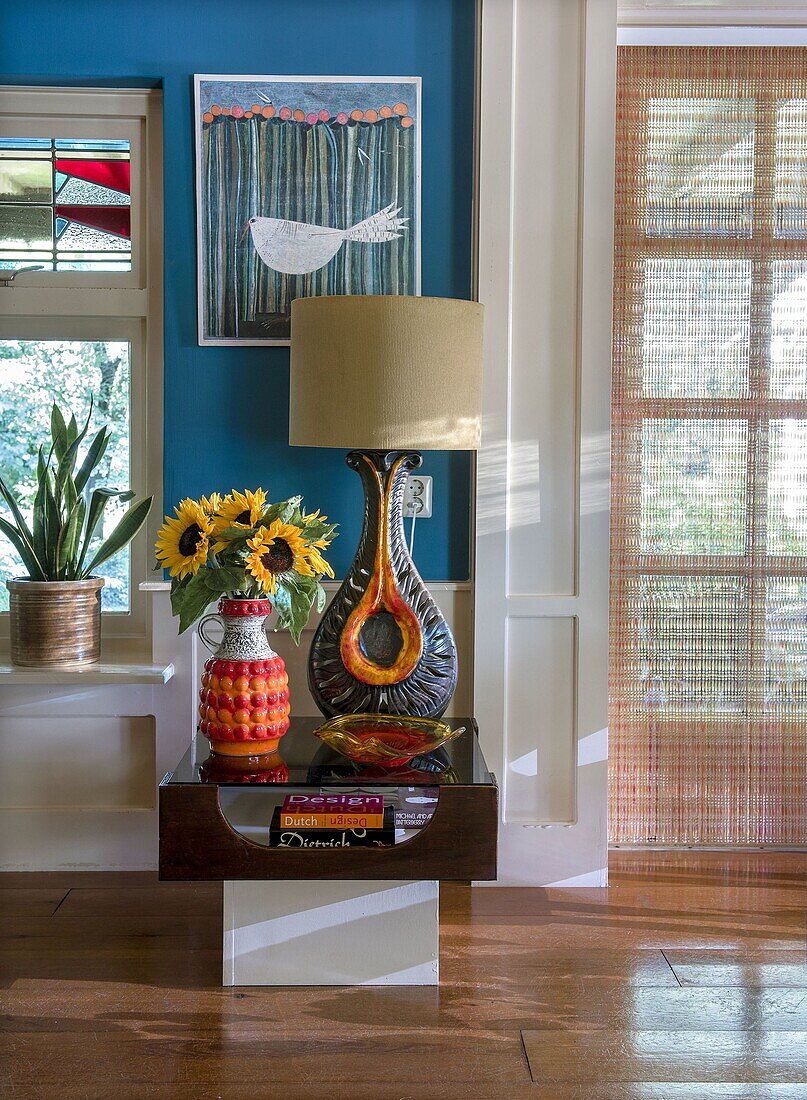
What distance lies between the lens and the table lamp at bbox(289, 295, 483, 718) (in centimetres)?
217

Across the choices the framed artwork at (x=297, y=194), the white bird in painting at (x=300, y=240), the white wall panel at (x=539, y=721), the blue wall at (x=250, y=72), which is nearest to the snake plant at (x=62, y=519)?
the blue wall at (x=250, y=72)

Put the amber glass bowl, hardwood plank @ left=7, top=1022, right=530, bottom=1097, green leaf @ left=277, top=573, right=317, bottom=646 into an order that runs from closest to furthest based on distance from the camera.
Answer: hardwood plank @ left=7, top=1022, right=530, bottom=1097, the amber glass bowl, green leaf @ left=277, top=573, right=317, bottom=646

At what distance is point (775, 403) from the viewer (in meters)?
2.85

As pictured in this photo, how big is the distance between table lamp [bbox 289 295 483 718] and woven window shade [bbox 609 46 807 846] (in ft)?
2.49

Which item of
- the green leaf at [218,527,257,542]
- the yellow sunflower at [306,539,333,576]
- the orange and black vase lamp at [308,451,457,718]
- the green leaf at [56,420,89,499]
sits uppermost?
the green leaf at [56,420,89,499]

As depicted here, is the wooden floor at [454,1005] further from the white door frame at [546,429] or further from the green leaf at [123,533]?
the green leaf at [123,533]

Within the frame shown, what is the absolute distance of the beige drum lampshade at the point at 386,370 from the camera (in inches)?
85.0

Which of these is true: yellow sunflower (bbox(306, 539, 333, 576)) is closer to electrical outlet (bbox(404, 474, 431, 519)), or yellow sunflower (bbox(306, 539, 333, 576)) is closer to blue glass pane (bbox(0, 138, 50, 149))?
electrical outlet (bbox(404, 474, 431, 519))

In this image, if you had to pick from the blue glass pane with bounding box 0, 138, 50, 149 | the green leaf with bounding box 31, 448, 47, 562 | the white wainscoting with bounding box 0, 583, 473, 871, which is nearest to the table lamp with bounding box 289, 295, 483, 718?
the white wainscoting with bounding box 0, 583, 473, 871

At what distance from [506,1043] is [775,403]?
1.83m

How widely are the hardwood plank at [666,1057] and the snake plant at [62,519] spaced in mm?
1505

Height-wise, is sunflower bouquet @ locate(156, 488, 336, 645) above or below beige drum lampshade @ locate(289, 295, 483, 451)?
below

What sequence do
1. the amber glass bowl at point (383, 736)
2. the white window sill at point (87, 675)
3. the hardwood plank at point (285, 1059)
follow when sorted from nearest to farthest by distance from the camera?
1. the hardwood plank at point (285, 1059)
2. the amber glass bowl at point (383, 736)
3. the white window sill at point (87, 675)

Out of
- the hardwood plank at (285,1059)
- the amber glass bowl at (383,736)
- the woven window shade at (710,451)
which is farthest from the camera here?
the woven window shade at (710,451)
